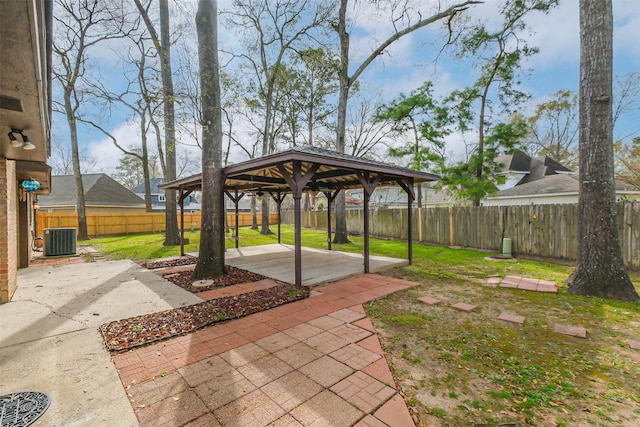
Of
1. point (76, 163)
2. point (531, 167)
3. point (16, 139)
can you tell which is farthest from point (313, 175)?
point (531, 167)

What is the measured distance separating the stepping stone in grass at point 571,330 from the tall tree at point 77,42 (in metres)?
17.2

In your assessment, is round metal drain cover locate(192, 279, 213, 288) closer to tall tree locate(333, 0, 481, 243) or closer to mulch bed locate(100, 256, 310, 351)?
mulch bed locate(100, 256, 310, 351)

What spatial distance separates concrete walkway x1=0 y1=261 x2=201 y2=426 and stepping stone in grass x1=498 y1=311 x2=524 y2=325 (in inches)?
163

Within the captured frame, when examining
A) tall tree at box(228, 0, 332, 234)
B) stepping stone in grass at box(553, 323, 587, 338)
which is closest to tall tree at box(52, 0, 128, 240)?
tall tree at box(228, 0, 332, 234)

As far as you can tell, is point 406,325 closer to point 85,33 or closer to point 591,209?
point 591,209

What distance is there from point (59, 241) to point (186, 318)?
8.60m

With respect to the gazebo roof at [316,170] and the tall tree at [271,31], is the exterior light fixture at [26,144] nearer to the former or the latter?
the gazebo roof at [316,170]

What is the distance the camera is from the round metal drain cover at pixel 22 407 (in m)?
1.82

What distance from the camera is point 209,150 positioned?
5621 millimetres

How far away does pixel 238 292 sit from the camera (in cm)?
477

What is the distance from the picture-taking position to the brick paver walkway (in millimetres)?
1894

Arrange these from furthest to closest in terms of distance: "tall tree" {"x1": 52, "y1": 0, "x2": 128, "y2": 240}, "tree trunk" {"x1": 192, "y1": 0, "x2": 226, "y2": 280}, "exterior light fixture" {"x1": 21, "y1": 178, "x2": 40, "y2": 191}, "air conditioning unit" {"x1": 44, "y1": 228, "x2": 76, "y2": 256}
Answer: "tall tree" {"x1": 52, "y1": 0, "x2": 128, "y2": 240}, "air conditioning unit" {"x1": 44, "y1": 228, "x2": 76, "y2": 256}, "exterior light fixture" {"x1": 21, "y1": 178, "x2": 40, "y2": 191}, "tree trunk" {"x1": 192, "y1": 0, "x2": 226, "y2": 280}

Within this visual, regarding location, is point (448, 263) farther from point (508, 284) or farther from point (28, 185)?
point (28, 185)

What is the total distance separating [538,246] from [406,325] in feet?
21.7
